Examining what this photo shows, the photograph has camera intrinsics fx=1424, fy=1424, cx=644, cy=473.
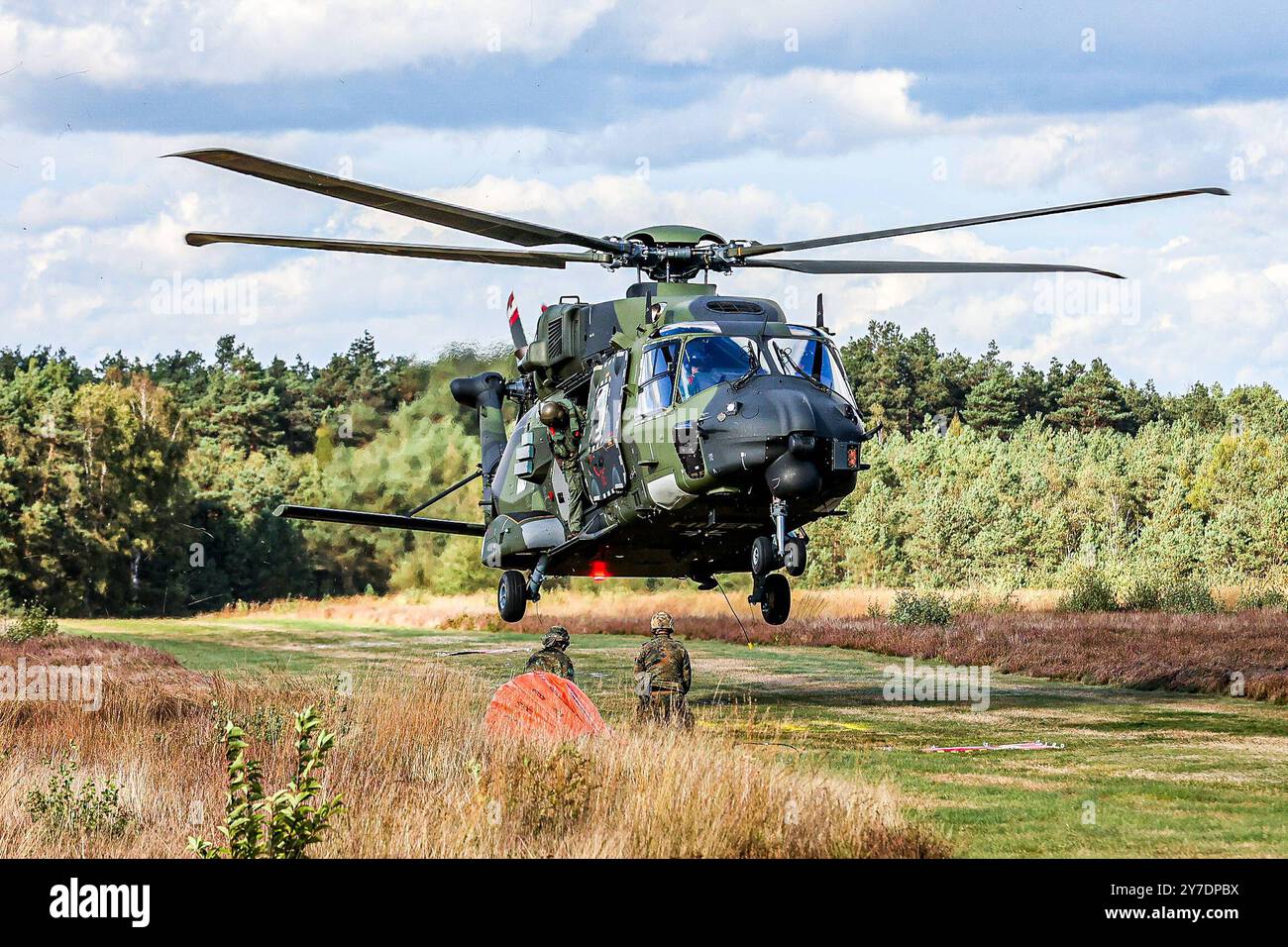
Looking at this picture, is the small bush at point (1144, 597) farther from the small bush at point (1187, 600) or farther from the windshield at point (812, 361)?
the windshield at point (812, 361)

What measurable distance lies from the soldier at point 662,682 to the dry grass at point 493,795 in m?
1.25

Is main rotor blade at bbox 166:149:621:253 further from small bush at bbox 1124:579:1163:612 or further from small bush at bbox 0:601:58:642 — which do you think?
small bush at bbox 1124:579:1163:612

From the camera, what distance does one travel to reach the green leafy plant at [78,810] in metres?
11.6

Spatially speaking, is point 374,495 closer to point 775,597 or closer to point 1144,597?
point 1144,597

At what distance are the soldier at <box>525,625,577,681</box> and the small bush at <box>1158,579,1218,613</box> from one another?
27.3 metres

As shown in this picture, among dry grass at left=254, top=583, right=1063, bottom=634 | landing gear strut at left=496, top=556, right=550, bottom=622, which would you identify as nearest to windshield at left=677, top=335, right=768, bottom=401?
landing gear strut at left=496, top=556, right=550, bottom=622

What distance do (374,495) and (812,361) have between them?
42484 millimetres

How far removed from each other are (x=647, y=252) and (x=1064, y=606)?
27.3 m

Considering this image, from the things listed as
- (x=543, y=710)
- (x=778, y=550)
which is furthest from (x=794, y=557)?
(x=543, y=710)

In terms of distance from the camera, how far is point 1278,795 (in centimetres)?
1417

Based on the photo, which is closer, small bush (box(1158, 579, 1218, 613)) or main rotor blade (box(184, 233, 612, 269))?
main rotor blade (box(184, 233, 612, 269))

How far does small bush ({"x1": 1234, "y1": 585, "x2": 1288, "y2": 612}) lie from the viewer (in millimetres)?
39562

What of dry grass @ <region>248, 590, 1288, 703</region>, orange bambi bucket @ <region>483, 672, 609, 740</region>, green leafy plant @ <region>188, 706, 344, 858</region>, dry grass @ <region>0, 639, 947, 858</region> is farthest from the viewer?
dry grass @ <region>248, 590, 1288, 703</region>

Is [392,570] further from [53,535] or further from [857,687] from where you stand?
[857,687]
